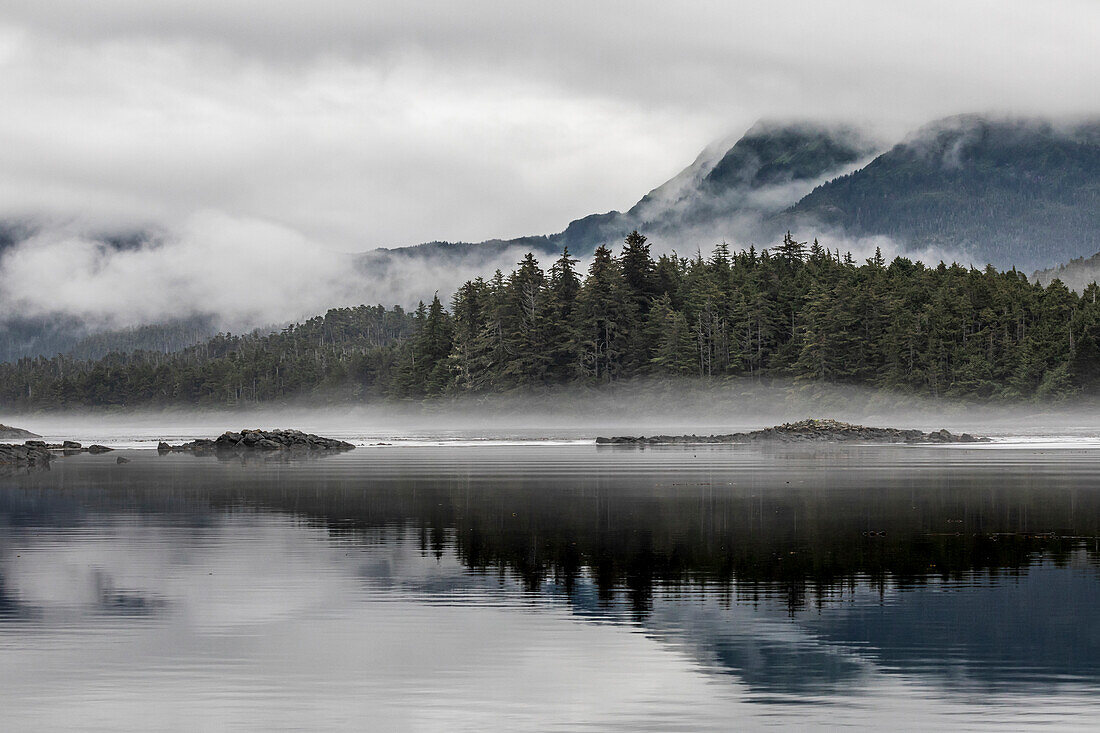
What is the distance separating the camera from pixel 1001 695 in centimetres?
1025

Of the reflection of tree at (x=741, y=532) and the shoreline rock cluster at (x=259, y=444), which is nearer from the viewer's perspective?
the reflection of tree at (x=741, y=532)

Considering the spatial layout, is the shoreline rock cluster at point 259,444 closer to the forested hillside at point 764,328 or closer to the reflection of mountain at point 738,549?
the reflection of mountain at point 738,549

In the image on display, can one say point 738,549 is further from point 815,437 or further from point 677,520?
point 815,437

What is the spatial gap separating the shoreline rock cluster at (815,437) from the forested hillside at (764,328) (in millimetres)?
43650

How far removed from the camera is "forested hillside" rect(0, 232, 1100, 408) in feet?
403

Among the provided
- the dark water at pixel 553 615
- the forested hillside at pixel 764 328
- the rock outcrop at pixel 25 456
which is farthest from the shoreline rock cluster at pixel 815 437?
the dark water at pixel 553 615

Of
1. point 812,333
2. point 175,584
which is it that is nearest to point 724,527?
point 175,584

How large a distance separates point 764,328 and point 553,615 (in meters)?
132

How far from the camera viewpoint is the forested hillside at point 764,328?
403 ft

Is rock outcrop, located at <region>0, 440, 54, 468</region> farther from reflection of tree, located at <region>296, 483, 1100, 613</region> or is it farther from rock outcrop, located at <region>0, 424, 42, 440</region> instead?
rock outcrop, located at <region>0, 424, 42, 440</region>

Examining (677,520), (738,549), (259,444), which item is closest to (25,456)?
Result: (259,444)

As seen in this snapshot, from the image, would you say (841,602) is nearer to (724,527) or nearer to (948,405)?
(724,527)

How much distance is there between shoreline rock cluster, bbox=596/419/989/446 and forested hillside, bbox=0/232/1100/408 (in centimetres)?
4365

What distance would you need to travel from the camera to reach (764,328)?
144 metres
